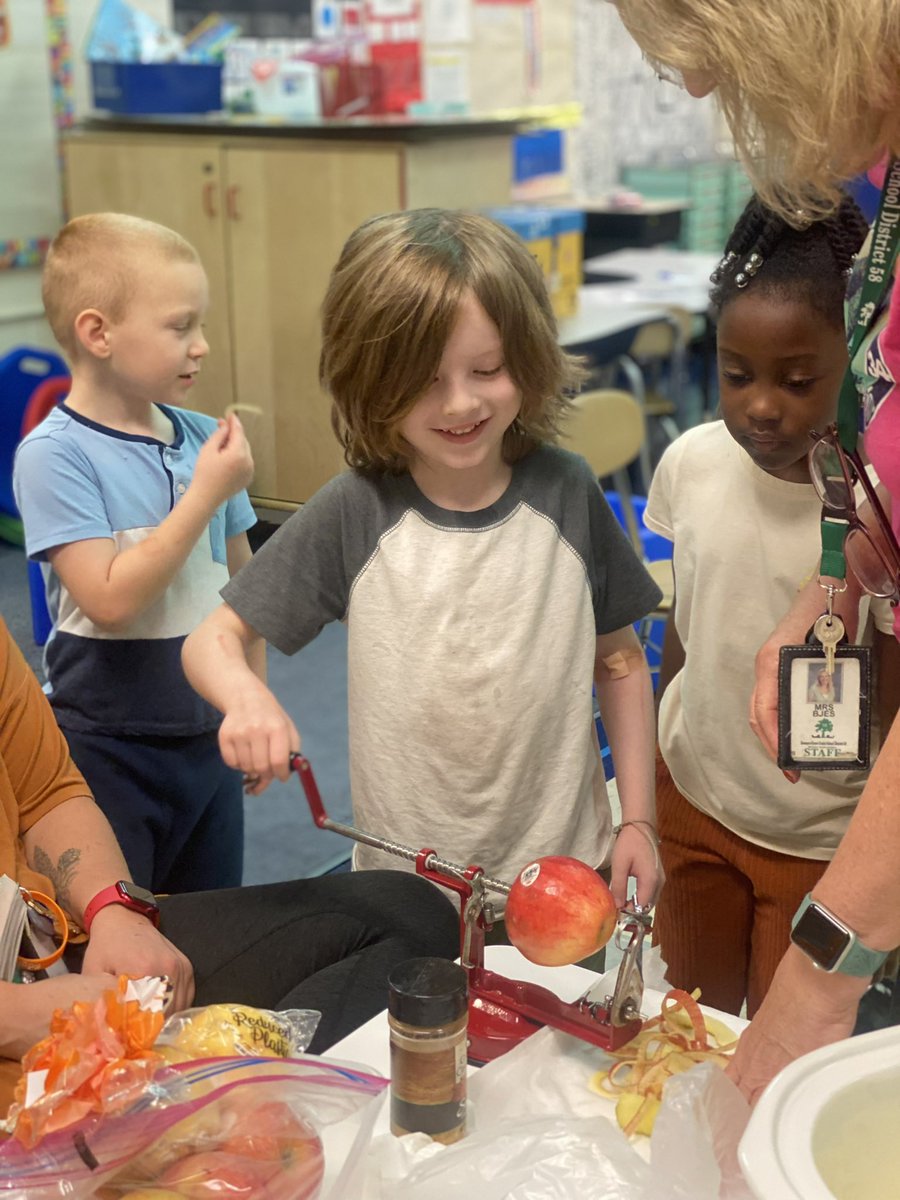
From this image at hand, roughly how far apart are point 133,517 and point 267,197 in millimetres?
2230

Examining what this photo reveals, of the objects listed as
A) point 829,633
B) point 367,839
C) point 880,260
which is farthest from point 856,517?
point 367,839

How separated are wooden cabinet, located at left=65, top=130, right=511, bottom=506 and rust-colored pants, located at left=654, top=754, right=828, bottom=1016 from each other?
768 mm

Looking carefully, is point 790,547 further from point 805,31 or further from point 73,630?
point 73,630

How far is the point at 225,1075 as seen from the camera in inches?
41.1

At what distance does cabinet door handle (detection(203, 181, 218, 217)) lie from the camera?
3.50 meters

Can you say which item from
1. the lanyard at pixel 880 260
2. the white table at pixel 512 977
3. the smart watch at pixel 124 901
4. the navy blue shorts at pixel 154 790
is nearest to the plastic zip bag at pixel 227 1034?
the white table at pixel 512 977

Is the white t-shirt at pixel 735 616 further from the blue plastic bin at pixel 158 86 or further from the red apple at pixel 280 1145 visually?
the blue plastic bin at pixel 158 86

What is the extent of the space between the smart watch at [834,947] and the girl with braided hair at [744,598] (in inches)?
20.0

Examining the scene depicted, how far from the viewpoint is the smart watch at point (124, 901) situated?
1451 mm

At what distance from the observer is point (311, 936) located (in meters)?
1.53

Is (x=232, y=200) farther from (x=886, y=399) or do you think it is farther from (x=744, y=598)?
(x=886, y=399)

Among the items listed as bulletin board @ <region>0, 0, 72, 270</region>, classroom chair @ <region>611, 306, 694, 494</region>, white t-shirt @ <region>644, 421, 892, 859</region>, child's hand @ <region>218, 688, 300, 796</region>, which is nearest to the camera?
child's hand @ <region>218, 688, 300, 796</region>

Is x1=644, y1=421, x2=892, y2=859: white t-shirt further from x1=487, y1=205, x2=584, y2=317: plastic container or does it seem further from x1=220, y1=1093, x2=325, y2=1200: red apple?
x1=487, y1=205, x2=584, y2=317: plastic container

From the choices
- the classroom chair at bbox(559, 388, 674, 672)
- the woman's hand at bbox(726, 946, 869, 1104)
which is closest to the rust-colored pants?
the woman's hand at bbox(726, 946, 869, 1104)
